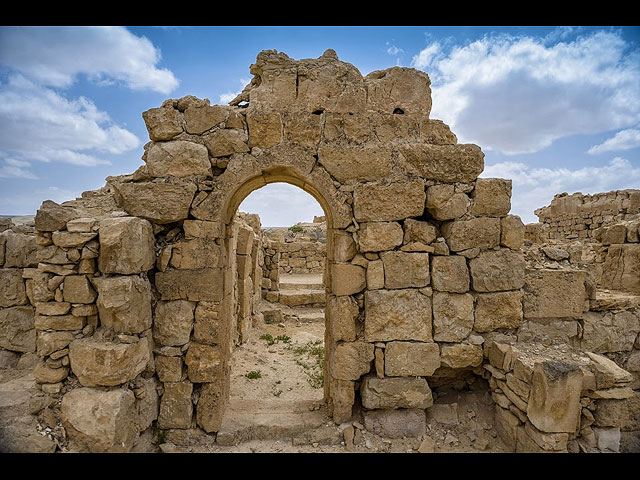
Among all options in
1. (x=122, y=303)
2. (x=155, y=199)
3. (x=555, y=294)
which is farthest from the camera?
(x=555, y=294)

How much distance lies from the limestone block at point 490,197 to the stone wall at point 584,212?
743 centimetres

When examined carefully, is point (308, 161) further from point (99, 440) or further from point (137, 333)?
Answer: point (99, 440)

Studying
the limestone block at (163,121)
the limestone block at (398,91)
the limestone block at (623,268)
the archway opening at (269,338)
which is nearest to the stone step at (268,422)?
the archway opening at (269,338)

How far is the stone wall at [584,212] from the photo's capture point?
31.0 feet

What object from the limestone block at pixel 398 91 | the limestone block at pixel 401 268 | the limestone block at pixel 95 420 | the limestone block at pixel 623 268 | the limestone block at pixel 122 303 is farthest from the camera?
the limestone block at pixel 623 268

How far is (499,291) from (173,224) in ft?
13.7

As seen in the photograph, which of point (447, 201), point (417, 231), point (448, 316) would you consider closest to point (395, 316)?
point (448, 316)

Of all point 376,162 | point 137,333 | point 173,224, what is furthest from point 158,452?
point 376,162

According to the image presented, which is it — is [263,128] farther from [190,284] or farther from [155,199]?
[190,284]

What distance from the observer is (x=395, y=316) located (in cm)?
402

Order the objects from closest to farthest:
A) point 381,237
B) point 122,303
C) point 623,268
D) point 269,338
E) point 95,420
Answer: point 95,420 → point 122,303 → point 381,237 → point 623,268 → point 269,338

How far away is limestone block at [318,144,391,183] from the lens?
4098mm

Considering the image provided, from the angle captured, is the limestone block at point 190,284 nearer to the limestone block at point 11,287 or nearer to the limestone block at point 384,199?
the limestone block at point 11,287

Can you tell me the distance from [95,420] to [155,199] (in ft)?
7.71
